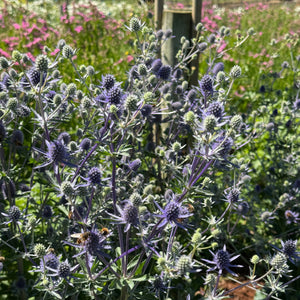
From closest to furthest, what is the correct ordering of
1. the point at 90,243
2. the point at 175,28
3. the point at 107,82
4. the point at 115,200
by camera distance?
the point at 90,243, the point at 115,200, the point at 107,82, the point at 175,28

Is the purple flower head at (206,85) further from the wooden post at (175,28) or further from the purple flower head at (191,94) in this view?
the wooden post at (175,28)

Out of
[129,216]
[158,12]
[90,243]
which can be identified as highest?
[158,12]

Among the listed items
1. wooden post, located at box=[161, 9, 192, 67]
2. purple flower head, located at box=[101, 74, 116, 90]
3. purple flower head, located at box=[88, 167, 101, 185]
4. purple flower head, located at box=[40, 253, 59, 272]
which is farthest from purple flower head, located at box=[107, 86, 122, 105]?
wooden post, located at box=[161, 9, 192, 67]

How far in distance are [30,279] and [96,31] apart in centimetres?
457

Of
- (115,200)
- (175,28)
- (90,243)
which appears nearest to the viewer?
(90,243)

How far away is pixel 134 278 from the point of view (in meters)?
1.95

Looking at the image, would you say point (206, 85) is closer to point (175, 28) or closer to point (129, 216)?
point (129, 216)

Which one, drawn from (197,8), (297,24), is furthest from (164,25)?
(297,24)

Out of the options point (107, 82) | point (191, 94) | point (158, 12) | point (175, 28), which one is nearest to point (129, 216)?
point (107, 82)

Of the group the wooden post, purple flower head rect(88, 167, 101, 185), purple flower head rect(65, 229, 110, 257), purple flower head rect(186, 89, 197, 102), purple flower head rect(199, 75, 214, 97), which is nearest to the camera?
purple flower head rect(65, 229, 110, 257)

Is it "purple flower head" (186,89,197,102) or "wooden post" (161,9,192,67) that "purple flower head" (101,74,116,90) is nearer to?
"purple flower head" (186,89,197,102)

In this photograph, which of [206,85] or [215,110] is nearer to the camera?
[215,110]

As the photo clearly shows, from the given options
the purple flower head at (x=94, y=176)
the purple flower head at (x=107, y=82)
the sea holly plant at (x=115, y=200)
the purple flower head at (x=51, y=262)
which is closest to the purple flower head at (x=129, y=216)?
the sea holly plant at (x=115, y=200)

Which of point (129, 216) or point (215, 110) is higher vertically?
point (215, 110)
